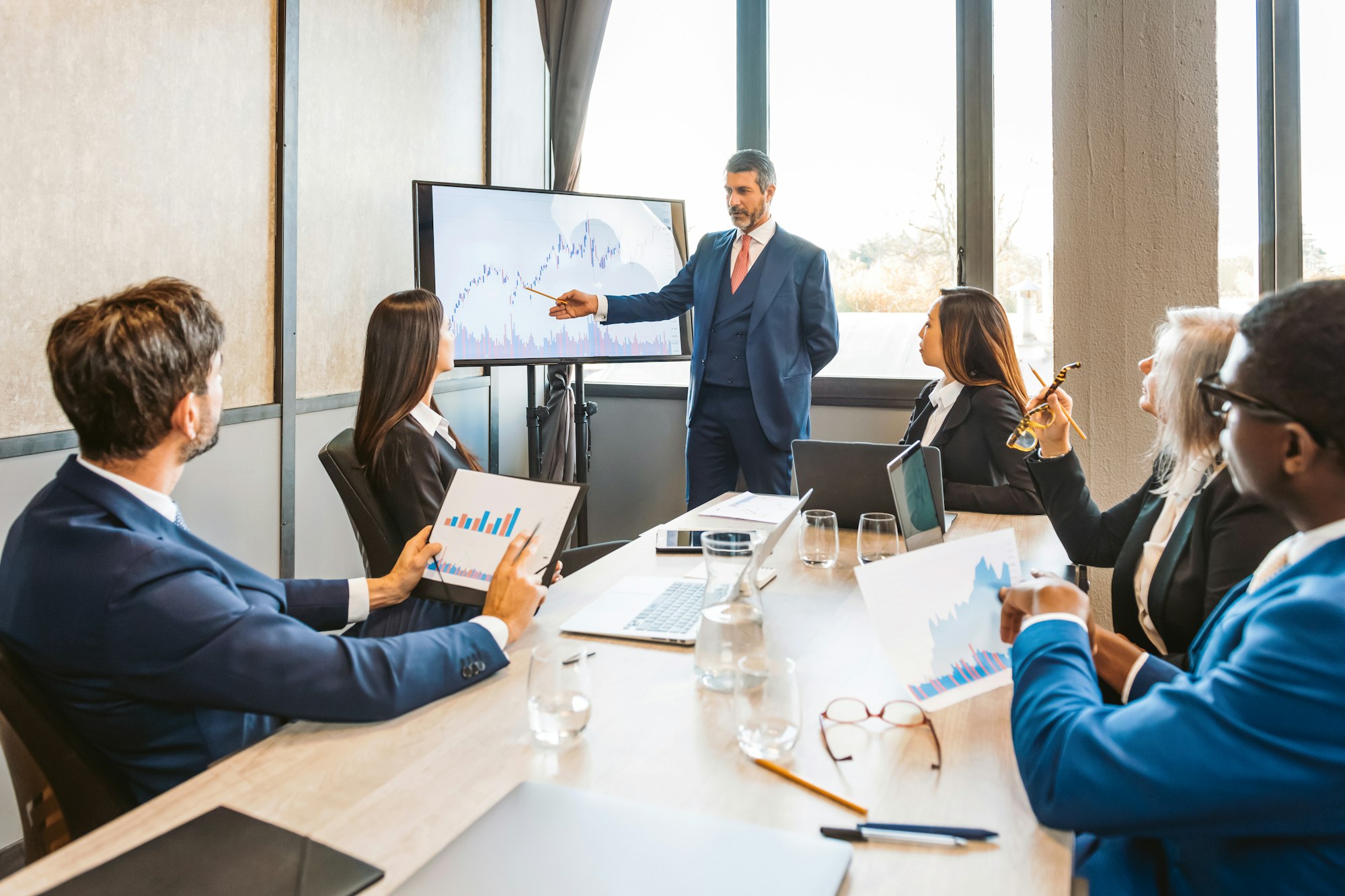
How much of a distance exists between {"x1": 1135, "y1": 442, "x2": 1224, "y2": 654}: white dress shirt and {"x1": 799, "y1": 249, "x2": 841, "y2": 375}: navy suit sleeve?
1.87 m

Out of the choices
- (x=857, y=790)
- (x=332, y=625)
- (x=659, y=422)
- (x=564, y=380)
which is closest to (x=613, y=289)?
(x=564, y=380)

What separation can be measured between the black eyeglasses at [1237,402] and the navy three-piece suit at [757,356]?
2.47m

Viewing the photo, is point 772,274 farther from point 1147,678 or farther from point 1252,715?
point 1252,715

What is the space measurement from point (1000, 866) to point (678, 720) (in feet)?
1.33

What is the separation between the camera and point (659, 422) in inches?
166

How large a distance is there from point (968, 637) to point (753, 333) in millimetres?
2353

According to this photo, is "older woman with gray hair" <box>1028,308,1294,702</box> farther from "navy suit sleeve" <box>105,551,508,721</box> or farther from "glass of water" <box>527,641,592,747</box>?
"navy suit sleeve" <box>105,551,508,721</box>

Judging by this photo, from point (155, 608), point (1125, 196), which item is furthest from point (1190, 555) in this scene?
point (1125, 196)

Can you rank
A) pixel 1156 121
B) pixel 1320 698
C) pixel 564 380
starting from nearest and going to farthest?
pixel 1320 698 → pixel 1156 121 → pixel 564 380

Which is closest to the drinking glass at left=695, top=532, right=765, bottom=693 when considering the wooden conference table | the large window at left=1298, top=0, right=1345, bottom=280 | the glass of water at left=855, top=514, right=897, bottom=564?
the wooden conference table

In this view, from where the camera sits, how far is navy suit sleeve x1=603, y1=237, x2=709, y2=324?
3.59m

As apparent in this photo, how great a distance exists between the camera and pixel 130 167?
2223 mm

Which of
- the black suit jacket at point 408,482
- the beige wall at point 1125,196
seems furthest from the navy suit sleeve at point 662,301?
the black suit jacket at point 408,482

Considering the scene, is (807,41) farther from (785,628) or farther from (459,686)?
(459,686)
